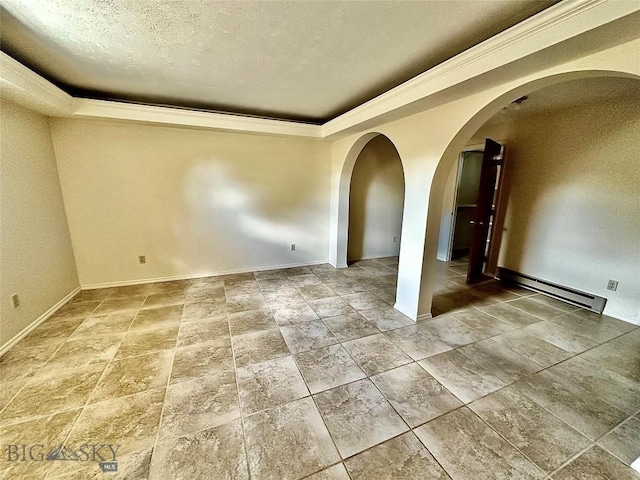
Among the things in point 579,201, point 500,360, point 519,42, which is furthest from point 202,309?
point 579,201

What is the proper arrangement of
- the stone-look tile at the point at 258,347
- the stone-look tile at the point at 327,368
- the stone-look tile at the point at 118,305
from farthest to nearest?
the stone-look tile at the point at 118,305 → the stone-look tile at the point at 258,347 → the stone-look tile at the point at 327,368

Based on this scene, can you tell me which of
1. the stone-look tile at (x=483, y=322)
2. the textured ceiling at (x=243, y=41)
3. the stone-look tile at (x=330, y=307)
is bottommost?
the stone-look tile at (x=483, y=322)

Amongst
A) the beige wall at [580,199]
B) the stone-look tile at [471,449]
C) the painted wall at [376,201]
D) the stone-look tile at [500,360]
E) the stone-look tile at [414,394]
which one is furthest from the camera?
the painted wall at [376,201]

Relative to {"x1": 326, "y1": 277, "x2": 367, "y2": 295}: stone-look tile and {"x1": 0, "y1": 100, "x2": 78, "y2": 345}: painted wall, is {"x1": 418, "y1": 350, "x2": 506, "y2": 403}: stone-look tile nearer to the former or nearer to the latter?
{"x1": 326, "y1": 277, "x2": 367, "y2": 295}: stone-look tile

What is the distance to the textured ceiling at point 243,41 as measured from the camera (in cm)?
156

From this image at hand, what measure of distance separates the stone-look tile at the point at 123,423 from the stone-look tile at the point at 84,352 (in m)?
0.63

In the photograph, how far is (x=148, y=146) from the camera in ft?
11.6

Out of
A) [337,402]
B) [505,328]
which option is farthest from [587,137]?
[337,402]

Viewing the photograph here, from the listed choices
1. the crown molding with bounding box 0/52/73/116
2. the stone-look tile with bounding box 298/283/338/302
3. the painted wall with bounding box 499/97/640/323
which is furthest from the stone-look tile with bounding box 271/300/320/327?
the painted wall with bounding box 499/97/640/323

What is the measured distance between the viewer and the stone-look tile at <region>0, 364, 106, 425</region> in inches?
65.5

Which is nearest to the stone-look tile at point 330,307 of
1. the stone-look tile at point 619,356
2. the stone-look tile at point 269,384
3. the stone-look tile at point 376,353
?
the stone-look tile at point 376,353

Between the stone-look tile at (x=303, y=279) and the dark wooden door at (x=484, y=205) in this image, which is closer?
the dark wooden door at (x=484, y=205)

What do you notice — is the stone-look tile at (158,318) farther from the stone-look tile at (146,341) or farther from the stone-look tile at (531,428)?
the stone-look tile at (531,428)

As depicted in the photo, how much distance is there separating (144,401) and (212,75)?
9.40ft
